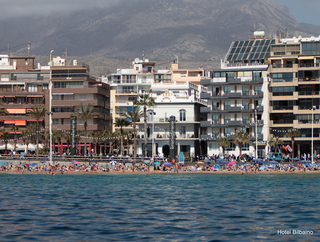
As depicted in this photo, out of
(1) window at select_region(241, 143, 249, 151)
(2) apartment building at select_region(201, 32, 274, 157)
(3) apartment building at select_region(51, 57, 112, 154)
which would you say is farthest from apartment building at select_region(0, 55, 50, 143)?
(1) window at select_region(241, 143, 249, 151)

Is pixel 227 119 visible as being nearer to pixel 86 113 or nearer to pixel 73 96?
pixel 86 113

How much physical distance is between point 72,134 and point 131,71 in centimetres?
3803

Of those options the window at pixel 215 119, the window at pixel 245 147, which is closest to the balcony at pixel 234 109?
the window at pixel 215 119

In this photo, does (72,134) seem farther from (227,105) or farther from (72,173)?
(227,105)

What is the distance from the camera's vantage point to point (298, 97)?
380 feet

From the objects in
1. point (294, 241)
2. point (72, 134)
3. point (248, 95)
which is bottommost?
point (294, 241)

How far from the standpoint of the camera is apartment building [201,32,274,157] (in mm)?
117781

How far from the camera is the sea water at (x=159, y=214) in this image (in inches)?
1244

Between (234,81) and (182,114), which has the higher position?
(234,81)

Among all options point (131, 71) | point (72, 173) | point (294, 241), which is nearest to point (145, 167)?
point (72, 173)

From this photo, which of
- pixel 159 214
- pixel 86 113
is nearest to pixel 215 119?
pixel 86 113

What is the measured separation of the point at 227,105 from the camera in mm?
120625

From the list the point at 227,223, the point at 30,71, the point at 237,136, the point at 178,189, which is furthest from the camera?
the point at 30,71

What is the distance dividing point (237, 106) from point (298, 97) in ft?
40.6
